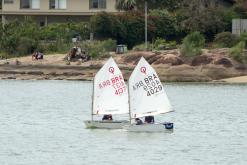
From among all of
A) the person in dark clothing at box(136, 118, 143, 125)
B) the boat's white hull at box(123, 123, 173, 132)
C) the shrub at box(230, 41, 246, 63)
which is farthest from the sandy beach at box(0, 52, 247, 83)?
the boat's white hull at box(123, 123, 173, 132)

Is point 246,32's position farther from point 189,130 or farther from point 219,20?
point 189,130

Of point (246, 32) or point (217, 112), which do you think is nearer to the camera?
point (217, 112)

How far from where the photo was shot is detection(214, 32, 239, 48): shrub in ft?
298

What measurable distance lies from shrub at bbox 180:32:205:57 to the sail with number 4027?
34418mm

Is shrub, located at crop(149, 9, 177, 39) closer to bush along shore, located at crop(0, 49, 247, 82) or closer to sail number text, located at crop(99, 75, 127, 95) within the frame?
bush along shore, located at crop(0, 49, 247, 82)

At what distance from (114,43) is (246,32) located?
11255mm

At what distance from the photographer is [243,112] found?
63375 millimetres

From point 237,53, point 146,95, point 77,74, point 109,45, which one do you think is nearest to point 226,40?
point 237,53

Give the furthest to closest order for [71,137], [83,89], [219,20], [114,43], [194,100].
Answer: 1. [219,20]
2. [114,43]
3. [83,89]
4. [194,100]
5. [71,137]

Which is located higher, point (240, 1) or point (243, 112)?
point (240, 1)

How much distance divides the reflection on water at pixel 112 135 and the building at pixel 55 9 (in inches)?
1260

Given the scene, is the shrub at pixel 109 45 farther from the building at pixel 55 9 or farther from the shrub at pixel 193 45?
the building at pixel 55 9

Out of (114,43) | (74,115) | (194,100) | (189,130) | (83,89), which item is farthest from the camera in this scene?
(114,43)

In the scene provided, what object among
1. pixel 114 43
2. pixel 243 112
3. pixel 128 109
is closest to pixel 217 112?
pixel 243 112
